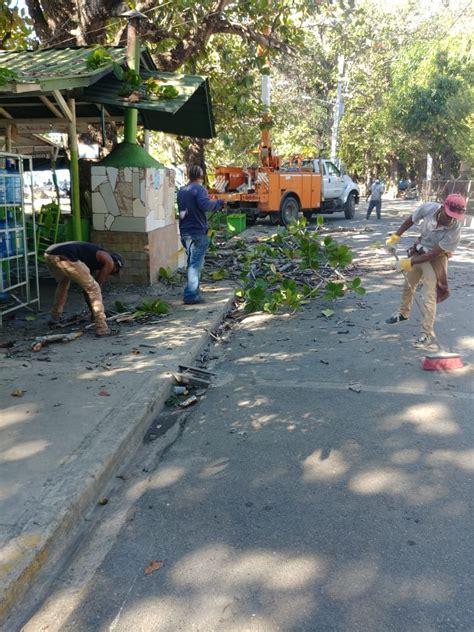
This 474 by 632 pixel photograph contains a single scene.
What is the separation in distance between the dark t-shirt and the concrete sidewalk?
84cm

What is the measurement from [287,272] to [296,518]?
7592 mm

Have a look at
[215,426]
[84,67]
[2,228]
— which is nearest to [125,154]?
[84,67]

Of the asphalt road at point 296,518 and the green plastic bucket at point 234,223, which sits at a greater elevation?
the green plastic bucket at point 234,223

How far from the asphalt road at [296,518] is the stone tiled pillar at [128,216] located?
385 cm

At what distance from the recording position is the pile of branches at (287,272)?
855 cm

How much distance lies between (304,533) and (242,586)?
1.80 feet

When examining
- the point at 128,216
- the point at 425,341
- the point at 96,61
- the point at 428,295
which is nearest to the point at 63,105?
the point at 96,61

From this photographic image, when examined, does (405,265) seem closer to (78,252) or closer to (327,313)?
(327,313)

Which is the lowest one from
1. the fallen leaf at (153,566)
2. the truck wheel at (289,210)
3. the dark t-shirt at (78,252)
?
the fallen leaf at (153,566)

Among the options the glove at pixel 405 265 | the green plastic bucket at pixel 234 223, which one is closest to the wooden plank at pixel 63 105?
the glove at pixel 405 265

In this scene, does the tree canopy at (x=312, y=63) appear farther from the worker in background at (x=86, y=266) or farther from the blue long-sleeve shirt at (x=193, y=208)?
the worker in background at (x=86, y=266)

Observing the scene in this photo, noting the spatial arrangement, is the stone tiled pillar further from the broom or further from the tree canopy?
the broom

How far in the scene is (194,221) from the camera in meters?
8.41

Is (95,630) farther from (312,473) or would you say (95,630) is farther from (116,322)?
(116,322)
